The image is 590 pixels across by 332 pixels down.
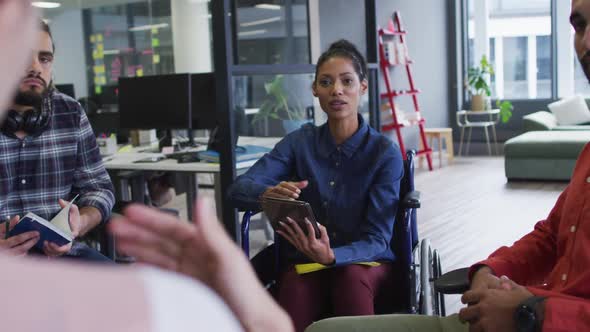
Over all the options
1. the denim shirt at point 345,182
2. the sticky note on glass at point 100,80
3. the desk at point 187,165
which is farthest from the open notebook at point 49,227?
the sticky note on glass at point 100,80

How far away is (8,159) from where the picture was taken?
217 centimetres

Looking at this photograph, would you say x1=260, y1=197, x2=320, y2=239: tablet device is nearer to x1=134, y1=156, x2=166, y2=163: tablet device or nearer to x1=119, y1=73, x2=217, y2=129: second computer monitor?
x1=134, y1=156, x2=166, y2=163: tablet device

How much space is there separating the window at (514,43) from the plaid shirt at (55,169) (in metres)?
8.61

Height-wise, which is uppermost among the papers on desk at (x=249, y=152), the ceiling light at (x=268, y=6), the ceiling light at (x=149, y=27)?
the ceiling light at (x=149, y=27)

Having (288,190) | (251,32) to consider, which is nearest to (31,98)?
(288,190)

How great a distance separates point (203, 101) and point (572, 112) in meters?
5.88

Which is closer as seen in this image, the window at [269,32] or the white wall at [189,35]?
the window at [269,32]

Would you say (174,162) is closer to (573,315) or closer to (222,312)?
(573,315)

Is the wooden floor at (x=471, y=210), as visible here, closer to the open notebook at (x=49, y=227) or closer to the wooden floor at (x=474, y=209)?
the wooden floor at (x=474, y=209)

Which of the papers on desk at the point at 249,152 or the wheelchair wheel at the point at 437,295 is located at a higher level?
the papers on desk at the point at 249,152

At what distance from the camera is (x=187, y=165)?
3498 mm

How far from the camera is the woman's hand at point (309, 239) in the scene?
1.92 meters

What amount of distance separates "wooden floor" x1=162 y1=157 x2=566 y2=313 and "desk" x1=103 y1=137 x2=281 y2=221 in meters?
0.63

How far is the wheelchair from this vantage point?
2066 millimetres
